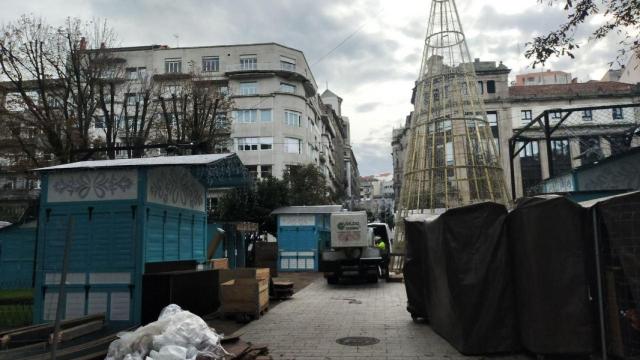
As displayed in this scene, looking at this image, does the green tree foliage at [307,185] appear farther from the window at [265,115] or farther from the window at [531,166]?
the window at [531,166]

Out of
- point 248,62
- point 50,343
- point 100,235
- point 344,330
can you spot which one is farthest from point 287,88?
point 50,343

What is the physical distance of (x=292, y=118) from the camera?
176 feet

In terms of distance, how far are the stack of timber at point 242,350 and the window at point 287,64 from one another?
49.1m

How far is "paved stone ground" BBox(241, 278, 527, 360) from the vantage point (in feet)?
24.8

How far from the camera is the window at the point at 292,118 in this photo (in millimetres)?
52906

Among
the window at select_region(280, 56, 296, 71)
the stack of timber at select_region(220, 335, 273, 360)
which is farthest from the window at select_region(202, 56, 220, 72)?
the stack of timber at select_region(220, 335, 273, 360)

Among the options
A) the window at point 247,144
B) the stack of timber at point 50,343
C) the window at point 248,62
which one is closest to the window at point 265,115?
the window at point 247,144

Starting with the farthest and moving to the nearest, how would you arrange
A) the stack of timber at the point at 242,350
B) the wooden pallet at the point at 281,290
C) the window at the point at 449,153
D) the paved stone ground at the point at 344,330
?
the window at the point at 449,153
the wooden pallet at the point at 281,290
the paved stone ground at the point at 344,330
the stack of timber at the point at 242,350

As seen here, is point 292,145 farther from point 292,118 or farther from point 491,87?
point 491,87

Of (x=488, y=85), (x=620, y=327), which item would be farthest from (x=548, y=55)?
(x=488, y=85)

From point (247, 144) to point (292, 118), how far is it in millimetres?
5682

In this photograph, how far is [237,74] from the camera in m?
53.5

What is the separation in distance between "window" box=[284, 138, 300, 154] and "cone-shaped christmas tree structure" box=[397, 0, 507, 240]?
2589cm

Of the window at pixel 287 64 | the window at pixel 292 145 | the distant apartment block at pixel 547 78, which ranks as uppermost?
the distant apartment block at pixel 547 78
